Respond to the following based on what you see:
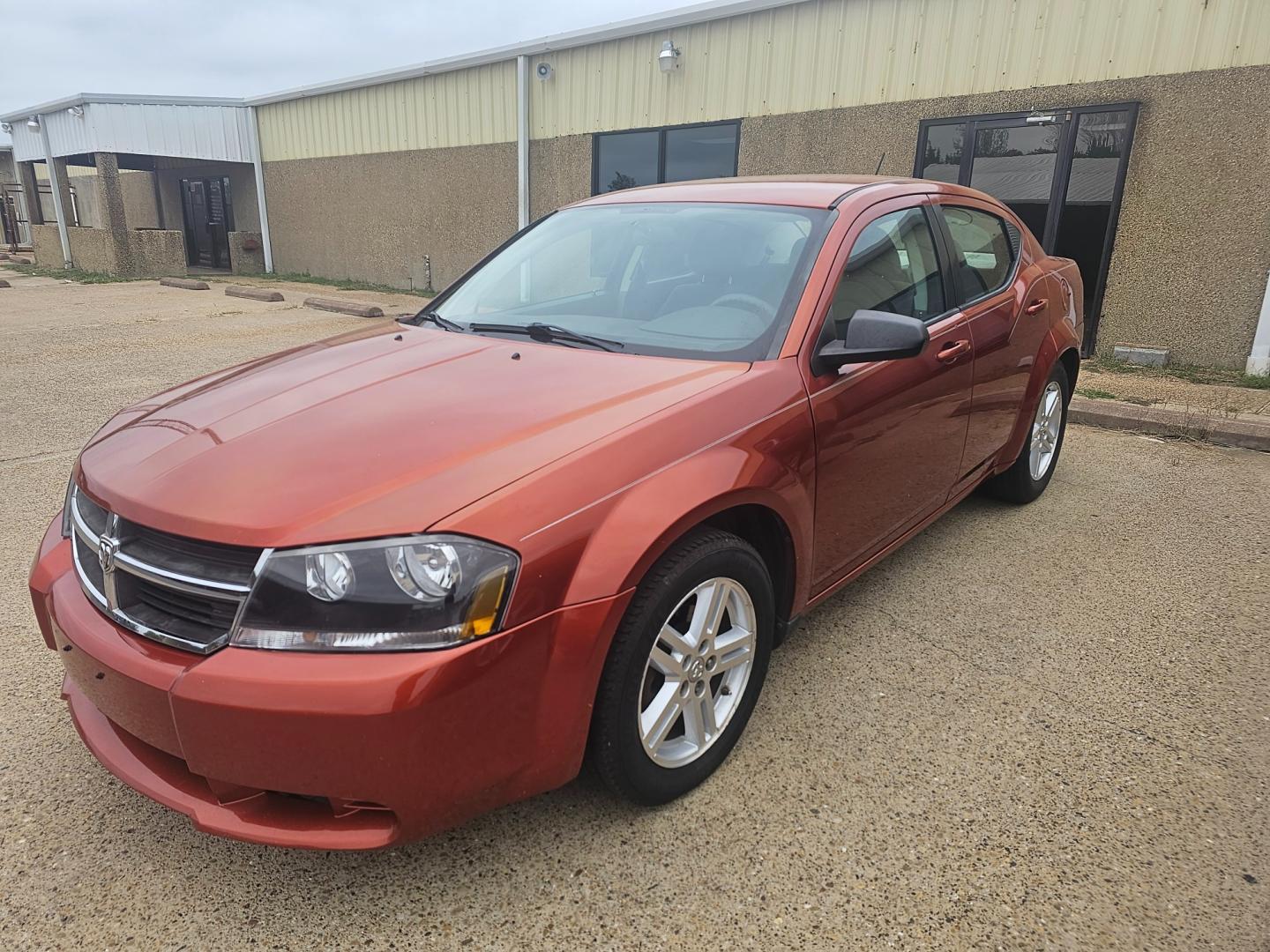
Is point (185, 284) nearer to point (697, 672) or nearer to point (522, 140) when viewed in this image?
point (522, 140)

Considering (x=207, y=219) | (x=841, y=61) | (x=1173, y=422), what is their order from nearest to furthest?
(x=1173, y=422) < (x=841, y=61) < (x=207, y=219)

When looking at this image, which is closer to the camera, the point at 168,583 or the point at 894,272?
the point at 168,583

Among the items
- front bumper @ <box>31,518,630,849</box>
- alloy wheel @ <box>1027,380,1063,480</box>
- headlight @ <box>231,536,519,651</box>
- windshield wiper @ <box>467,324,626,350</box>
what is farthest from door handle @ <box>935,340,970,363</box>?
headlight @ <box>231,536,519,651</box>

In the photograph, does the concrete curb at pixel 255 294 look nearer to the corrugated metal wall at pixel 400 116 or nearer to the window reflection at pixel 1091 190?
the corrugated metal wall at pixel 400 116

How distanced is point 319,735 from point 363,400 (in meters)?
1.00

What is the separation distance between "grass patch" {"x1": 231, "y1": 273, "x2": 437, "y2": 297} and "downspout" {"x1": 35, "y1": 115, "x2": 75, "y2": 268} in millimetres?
4605

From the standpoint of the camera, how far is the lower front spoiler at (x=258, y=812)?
1745 mm

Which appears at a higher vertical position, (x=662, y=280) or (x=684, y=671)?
(x=662, y=280)

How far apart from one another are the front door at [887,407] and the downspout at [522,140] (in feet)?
33.9

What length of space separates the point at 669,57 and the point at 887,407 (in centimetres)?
911

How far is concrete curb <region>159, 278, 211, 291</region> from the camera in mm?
15730

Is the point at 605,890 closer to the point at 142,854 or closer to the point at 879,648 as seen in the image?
the point at 142,854

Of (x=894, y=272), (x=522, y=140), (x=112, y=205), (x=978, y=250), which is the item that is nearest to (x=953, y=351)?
(x=894, y=272)

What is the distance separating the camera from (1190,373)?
25.0 feet
